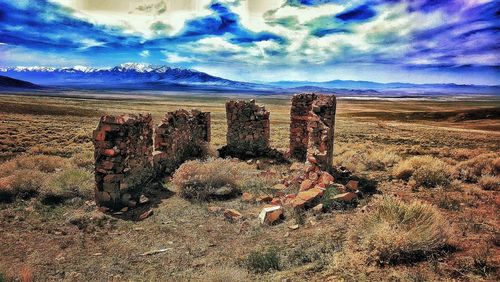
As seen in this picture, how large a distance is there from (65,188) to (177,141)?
176 inches

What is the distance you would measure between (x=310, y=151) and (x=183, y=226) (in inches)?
202

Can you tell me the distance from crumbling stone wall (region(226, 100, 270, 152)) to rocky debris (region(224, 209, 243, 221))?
27.1ft

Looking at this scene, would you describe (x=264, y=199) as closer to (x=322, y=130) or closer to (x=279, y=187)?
(x=279, y=187)

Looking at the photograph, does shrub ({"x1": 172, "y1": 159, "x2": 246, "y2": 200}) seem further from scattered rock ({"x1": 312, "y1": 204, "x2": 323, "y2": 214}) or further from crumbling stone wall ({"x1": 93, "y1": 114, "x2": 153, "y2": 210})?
scattered rock ({"x1": 312, "y1": 204, "x2": 323, "y2": 214})

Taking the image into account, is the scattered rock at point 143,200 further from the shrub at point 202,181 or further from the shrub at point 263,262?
the shrub at point 263,262

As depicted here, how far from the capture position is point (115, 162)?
29.9 feet

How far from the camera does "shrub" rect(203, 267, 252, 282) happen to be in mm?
4668

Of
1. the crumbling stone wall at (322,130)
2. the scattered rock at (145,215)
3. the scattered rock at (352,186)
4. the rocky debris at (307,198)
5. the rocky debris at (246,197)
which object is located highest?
the crumbling stone wall at (322,130)

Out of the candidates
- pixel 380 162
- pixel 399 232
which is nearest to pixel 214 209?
pixel 399 232

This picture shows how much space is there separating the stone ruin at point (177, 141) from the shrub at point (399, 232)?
5.01 meters

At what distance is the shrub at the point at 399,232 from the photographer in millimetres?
4871

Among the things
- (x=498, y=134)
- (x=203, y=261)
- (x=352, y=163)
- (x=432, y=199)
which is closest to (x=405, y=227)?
(x=203, y=261)

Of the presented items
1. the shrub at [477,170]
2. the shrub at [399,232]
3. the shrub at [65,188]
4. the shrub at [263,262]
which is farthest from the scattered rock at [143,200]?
the shrub at [477,170]

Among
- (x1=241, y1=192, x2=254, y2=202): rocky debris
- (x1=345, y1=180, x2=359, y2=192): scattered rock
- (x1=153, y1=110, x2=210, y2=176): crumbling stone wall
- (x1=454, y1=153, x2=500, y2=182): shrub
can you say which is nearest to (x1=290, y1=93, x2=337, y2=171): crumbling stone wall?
(x1=345, y1=180, x2=359, y2=192): scattered rock
